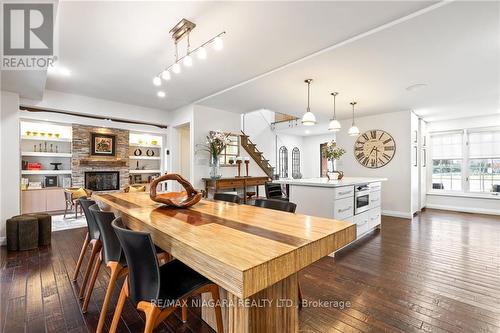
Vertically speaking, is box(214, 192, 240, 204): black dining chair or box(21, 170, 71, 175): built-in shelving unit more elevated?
box(21, 170, 71, 175): built-in shelving unit

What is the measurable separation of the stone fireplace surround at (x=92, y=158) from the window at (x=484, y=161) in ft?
30.3

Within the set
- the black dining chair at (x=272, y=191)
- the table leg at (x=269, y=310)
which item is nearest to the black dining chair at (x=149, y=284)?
the table leg at (x=269, y=310)

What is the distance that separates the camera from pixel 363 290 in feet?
7.35

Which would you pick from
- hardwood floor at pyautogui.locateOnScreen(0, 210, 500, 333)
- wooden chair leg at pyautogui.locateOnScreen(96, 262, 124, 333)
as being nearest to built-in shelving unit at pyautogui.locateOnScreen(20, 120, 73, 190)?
hardwood floor at pyautogui.locateOnScreen(0, 210, 500, 333)

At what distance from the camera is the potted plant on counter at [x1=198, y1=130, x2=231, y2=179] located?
5324mm

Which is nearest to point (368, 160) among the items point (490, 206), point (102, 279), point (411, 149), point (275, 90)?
point (411, 149)

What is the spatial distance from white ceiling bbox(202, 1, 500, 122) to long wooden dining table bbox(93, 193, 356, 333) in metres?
2.30

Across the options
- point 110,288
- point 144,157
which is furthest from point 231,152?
point 110,288

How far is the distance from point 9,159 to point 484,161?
33.3 feet

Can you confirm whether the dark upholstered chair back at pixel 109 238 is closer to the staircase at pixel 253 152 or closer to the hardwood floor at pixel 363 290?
the hardwood floor at pixel 363 290

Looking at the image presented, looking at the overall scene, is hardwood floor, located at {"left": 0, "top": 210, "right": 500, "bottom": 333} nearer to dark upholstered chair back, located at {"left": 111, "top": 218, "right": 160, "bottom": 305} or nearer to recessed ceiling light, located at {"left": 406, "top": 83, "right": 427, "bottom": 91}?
dark upholstered chair back, located at {"left": 111, "top": 218, "right": 160, "bottom": 305}

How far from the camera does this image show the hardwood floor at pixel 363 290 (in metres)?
1.77

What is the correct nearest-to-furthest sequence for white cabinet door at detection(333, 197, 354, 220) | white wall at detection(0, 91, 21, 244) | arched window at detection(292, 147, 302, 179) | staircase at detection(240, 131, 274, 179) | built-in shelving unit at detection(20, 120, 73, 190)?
white cabinet door at detection(333, 197, 354, 220) < white wall at detection(0, 91, 21, 244) < built-in shelving unit at detection(20, 120, 73, 190) < staircase at detection(240, 131, 274, 179) < arched window at detection(292, 147, 302, 179)

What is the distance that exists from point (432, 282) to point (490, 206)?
17.6ft
